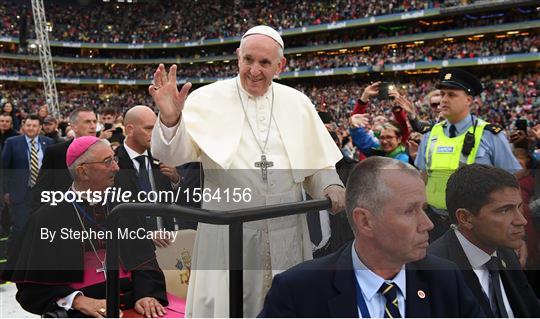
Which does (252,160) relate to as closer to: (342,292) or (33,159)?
(342,292)

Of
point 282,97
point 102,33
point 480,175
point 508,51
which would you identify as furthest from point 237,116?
point 102,33

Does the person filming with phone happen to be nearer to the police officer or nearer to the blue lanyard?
the police officer

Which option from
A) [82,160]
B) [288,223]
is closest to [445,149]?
[288,223]

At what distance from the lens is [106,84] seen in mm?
43844

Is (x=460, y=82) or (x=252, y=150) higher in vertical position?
(x=460, y=82)

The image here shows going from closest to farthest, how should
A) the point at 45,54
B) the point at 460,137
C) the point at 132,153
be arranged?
the point at 460,137, the point at 132,153, the point at 45,54

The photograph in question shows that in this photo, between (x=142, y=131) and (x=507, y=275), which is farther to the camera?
(x=142, y=131)

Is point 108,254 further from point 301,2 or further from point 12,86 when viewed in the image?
point 12,86

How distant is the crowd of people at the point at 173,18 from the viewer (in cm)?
3556

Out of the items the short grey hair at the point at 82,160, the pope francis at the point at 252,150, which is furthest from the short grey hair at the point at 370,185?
the short grey hair at the point at 82,160

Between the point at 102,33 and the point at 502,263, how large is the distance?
45.2m

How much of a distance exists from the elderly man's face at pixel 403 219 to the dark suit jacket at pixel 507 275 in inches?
15.7

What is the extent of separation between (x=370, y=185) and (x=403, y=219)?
12 centimetres

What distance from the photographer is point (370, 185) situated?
4.30 ft
